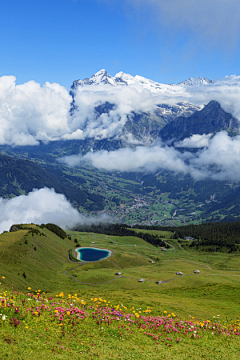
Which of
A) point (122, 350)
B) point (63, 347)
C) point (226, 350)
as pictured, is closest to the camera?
point (63, 347)

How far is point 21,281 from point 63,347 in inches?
3925

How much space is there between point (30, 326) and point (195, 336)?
63.1ft

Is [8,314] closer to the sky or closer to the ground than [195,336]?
closer to the sky

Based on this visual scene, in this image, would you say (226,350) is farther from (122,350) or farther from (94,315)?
(94,315)

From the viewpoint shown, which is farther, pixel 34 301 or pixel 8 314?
pixel 34 301

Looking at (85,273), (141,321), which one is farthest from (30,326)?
(85,273)

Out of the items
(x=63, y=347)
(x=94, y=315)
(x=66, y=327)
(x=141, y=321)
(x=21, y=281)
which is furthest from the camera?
(x=21, y=281)

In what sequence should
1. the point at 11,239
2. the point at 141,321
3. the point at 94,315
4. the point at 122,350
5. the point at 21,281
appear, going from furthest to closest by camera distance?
the point at 11,239 < the point at 21,281 < the point at 141,321 < the point at 94,315 < the point at 122,350

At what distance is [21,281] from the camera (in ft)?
353

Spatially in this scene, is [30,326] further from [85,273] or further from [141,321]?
[85,273]

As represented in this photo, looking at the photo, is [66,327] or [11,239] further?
[11,239]

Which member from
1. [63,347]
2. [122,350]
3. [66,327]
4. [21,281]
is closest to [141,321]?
[122,350]

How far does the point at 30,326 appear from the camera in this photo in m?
23.2

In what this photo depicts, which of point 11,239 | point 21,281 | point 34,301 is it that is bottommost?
point 21,281
